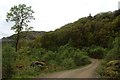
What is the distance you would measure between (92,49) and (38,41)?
53.2 feet

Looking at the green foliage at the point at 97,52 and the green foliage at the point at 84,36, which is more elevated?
the green foliage at the point at 84,36

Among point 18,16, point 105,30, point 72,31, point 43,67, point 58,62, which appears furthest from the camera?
point 72,31

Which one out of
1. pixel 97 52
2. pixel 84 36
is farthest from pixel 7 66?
pixel 84 36

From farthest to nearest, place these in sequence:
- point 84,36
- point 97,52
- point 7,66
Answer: point 84,36 → point 97,52 → point 7,66

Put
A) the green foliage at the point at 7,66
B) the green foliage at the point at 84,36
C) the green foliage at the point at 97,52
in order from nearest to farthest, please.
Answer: the green foliage at the point at 7,66, the green foliage at the point at 97,52, the green foliage at the point at 84,36

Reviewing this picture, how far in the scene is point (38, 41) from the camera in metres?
82.5

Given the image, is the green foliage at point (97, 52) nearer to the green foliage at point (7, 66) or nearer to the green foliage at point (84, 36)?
the green foliage at point (84, 36)

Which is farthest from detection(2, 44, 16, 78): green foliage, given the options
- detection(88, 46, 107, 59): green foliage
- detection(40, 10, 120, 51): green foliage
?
detection(40, 10, 120, 51): green foliage

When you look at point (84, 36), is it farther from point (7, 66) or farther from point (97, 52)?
point (7, 66)

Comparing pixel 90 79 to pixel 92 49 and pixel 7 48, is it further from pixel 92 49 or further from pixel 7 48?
pixel 92 49

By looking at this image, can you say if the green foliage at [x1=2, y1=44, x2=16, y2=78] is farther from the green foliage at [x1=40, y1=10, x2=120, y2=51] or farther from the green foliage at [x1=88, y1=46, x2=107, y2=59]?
the green foliage at [x1=40, y1=10, x2=120, y2=51]

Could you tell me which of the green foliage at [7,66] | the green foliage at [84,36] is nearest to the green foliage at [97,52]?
the green foliage at [84,36]

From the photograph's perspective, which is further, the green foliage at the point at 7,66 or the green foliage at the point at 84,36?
Answer: the green foliage at the point at 84,36

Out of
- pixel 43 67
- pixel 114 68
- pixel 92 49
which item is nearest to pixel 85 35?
pixel 92 49
